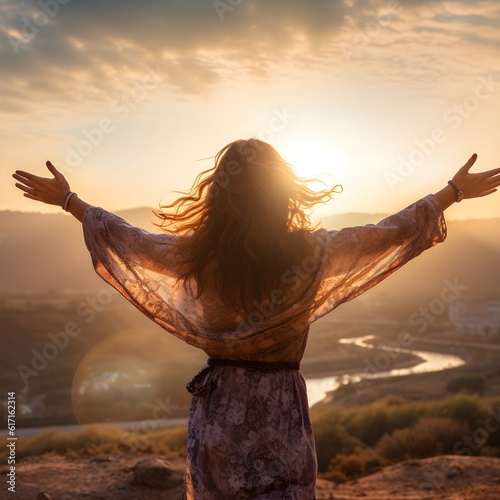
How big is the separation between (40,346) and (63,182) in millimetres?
34933

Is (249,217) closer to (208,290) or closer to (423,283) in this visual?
(208,290)

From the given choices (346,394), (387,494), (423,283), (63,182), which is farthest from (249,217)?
(423,283)

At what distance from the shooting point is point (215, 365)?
290 cm

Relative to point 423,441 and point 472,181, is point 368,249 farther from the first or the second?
point 423,441

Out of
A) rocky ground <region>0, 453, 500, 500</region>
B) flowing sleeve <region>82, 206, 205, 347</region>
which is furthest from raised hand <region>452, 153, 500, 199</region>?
rocky ground <region>0, 453, 500, 500</region>

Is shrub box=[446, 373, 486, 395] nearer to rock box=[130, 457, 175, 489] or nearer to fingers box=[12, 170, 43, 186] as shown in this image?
rock box=[130, 457, 175, 489]

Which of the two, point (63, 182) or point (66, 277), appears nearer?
point (63, 182)

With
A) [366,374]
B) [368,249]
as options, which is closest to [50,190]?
[368,249]

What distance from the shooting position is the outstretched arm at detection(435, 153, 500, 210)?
3.28 m

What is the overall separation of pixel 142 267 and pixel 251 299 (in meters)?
0.60

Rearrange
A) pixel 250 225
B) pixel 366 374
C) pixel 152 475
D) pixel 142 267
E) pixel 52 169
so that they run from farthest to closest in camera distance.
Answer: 1. pixel 366 374
2. pixel 152 475
3. pixel 52 169
4. pixel 142 267
5. pixel 250 225

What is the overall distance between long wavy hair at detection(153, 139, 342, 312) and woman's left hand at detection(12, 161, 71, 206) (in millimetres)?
820

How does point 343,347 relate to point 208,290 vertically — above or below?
above

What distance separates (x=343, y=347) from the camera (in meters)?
45.0
